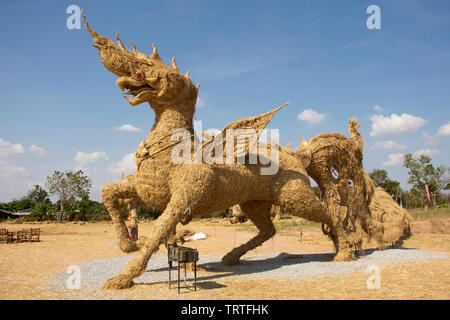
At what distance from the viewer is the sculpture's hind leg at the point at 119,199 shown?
17.4 ft

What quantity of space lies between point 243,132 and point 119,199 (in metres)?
2.35

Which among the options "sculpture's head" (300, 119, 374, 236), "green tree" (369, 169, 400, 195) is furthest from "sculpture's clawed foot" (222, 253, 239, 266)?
"green tree" (369, 169, 400, 195)

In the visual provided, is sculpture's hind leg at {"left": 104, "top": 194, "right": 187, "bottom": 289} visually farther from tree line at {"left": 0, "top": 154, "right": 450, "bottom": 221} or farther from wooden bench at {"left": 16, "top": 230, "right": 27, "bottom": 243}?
tree line at {"left": 0, "top": 154, "right": 450, "bottom": 221}

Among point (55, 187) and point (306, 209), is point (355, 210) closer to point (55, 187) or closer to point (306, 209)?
point (306, 209)

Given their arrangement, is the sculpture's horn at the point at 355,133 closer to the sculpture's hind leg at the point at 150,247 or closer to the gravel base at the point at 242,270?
the gravel base at the point at 242,270

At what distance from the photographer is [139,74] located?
4973mm

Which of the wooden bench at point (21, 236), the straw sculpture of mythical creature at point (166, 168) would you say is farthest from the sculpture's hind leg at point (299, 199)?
the wooden bench at point (21, 236)

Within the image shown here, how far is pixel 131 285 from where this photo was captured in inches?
166

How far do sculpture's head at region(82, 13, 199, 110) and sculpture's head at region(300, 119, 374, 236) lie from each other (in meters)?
3.25

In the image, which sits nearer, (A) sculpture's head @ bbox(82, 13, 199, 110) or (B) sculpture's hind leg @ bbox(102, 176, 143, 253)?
(A) sculpture's head @ bbox(82, 13, 199, 110)

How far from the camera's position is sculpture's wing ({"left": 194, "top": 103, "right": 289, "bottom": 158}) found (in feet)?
17.5

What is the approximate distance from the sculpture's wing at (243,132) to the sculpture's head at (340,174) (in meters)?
1.68

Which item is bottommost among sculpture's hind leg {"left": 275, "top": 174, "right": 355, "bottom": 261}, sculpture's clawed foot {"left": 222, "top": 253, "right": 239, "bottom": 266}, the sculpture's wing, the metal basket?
sculpture's clawed foot {"left": 222, "top": 253, "right": 239, "bottom": 266}
